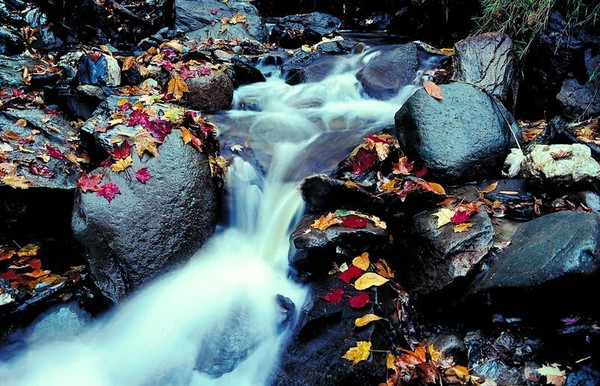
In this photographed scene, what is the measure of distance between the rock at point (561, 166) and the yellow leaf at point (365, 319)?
2219mm

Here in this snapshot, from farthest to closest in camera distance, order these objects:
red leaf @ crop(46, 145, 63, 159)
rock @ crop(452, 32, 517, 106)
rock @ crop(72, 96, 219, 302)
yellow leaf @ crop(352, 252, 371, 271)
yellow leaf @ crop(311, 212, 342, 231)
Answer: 1. rock @ crop(452, 32, 517, 106)
2. red leaf @ crop(46, 145, 63, 159)
3. yellow leaf @ crop(311, 212, 342, 231)
4. rock @ crop(72, 96, 219, 302)
5. yellow leaf @ crop(352, 252, 371, 271)

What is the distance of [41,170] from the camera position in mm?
4395

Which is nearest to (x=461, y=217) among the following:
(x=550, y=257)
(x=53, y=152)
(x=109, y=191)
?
(x=550, y=257)

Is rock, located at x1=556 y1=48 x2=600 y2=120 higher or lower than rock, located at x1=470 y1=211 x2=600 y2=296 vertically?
higher

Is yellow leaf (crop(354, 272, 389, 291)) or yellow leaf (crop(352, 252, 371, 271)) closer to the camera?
yellow leaf (crop(354, 272, 389, 291))

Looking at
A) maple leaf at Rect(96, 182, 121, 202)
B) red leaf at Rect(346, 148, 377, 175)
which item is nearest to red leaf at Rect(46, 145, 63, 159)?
maple leaf at Rect(96, 182, 121, 202)

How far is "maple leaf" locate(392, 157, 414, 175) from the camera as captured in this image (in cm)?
409

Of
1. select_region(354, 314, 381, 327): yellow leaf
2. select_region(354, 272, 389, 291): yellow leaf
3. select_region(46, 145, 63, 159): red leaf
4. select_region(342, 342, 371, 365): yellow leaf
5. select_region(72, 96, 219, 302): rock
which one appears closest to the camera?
select_region(342, 342, 371, 365): yellow leaf

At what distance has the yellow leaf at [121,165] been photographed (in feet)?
13.3

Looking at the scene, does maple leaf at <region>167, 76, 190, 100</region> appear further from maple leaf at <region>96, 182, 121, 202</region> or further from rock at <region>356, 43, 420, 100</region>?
rock at <region>356, 43, 420, 100</region>

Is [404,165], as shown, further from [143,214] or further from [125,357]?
[125,357]

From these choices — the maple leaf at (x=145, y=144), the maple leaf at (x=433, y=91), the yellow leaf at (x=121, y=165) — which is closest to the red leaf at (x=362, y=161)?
the maple leaf at (x=433, y=91)

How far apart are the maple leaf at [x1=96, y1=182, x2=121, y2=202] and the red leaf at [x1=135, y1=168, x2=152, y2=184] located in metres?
0.24

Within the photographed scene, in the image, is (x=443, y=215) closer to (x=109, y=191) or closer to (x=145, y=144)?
(x=145, y=144)
